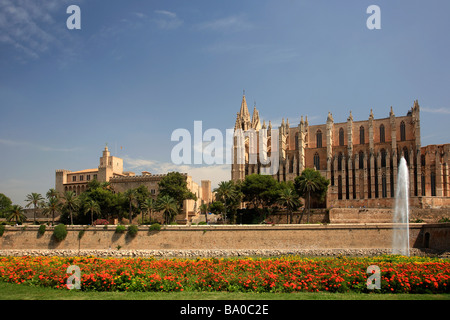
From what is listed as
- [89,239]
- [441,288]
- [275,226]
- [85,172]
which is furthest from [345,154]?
[441,288]

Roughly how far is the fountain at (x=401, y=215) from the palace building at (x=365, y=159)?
1.49 meters

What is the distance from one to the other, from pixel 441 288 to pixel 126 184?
6303 cm

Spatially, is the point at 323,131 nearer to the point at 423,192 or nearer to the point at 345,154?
the point at 345,154

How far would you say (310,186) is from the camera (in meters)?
52.2

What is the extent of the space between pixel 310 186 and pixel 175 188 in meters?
20.2

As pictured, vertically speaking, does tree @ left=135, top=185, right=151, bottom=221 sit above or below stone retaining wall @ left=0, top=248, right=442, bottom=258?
above

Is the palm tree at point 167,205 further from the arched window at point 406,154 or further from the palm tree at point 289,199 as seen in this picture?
the arched window at point 406,154

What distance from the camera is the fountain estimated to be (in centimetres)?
3966

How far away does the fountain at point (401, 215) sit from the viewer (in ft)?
130

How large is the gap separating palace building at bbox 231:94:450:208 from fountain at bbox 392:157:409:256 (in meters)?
1.49

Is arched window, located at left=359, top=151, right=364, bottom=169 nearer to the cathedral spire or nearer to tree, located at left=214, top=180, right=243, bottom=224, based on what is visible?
tree, located at left=214, top=180, right=243, bottom=224

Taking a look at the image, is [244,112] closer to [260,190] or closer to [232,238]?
[260,190]

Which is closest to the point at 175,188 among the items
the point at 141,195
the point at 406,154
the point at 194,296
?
the point at 141,195

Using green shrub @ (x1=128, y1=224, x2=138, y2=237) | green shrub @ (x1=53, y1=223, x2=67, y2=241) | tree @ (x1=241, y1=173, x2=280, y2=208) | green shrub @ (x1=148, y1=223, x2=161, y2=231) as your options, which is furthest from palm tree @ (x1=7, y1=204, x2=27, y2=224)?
tree @ (x1=241, y1=173, x2=280, y2=208)
